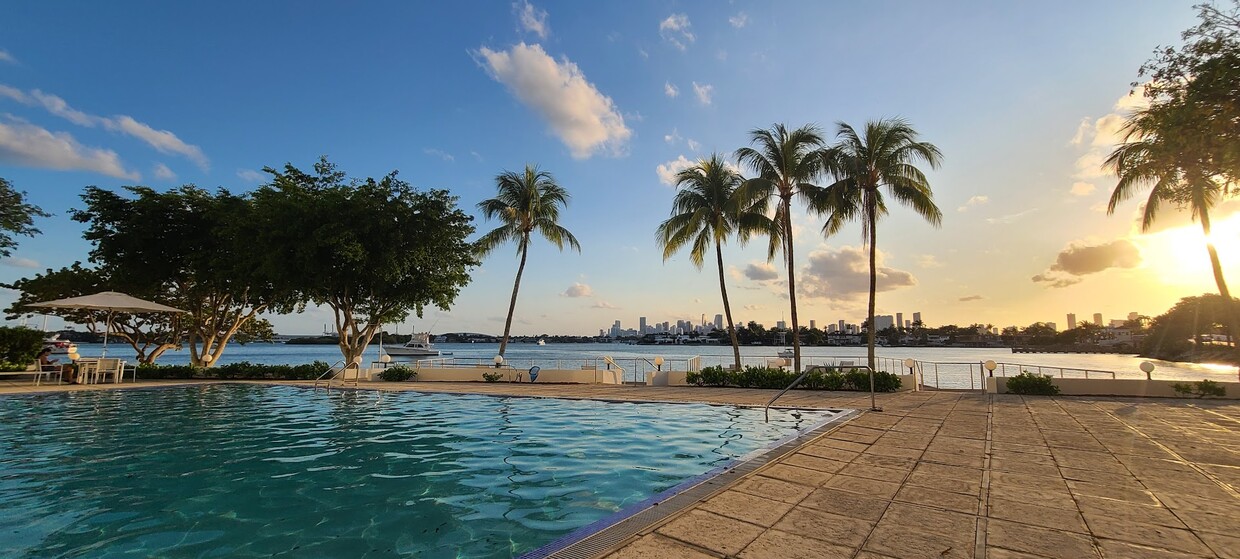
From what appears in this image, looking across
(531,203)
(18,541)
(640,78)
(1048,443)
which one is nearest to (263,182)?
(531,203)

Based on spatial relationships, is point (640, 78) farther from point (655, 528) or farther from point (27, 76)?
point (27, 76)

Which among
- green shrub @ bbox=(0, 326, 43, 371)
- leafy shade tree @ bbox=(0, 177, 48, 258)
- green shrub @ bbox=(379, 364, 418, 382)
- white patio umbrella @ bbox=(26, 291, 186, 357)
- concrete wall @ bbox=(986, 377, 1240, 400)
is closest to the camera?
concrete wall @ bbox=(986, 377, 1240, 400)

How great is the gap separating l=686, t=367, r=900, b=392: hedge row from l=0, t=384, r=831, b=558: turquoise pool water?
4.84 m

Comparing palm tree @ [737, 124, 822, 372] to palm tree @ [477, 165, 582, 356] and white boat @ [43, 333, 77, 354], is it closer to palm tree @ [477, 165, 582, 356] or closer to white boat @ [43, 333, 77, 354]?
palm tree @ [477, 165, 582, 356]

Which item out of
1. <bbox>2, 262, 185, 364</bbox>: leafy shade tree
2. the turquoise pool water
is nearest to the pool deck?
the turquoise pool water

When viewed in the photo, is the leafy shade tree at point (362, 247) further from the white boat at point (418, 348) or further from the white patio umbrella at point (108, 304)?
the white boat at point (418, 348)

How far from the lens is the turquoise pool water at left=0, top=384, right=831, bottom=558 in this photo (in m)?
4.12

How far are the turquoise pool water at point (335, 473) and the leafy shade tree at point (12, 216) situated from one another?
38.2 feet

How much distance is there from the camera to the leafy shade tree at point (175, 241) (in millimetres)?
19641

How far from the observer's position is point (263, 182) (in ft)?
69.5

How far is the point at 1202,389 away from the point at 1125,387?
1365 millimetres

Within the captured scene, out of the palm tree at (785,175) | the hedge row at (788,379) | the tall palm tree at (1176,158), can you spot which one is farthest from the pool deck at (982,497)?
the palm tree at (785,175)

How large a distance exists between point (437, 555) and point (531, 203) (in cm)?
2245

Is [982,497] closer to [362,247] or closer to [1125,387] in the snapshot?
[1125,387]
